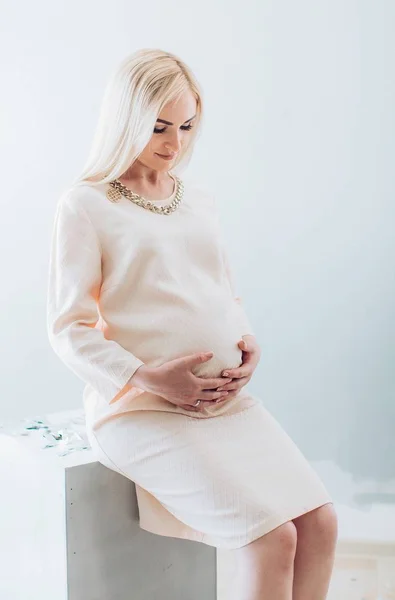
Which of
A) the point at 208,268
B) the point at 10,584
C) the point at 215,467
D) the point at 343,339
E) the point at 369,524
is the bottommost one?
the point at 369,524

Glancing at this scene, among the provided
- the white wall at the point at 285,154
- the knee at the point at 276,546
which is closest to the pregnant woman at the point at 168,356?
Result: the knee at the point at 276,546

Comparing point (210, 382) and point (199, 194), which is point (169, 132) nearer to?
point (199, 194)

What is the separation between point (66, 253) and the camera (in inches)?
54.0

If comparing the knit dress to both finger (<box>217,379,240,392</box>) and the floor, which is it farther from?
the floor

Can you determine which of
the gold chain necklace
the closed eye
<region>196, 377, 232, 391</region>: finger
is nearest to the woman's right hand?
<region>196, 377, 232, 391</region>: finger

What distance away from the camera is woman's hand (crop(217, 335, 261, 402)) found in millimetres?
1409

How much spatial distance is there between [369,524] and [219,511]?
1239 mm

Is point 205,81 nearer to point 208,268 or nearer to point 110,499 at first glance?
point 208,268

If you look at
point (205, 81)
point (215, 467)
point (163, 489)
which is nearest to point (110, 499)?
point (163, 489)

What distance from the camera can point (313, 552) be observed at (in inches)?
52.7

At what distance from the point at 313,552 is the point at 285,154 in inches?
51.1

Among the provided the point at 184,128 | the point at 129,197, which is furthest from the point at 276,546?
the point at 184,128

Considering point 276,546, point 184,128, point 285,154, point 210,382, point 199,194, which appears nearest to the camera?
point 276,546

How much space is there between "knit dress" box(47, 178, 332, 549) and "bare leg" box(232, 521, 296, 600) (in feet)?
0.13
